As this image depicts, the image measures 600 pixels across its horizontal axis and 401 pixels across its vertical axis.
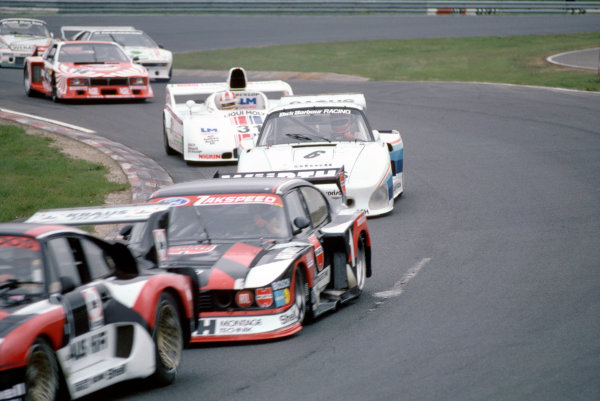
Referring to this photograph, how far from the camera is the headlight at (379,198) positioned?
1292cm

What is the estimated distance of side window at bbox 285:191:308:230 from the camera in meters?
8.52

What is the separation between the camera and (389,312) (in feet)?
27.7

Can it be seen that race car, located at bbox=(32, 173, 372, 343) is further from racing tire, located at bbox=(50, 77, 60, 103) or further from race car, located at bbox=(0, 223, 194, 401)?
racing tire, located at bbox=(50, 77, 60, 103)

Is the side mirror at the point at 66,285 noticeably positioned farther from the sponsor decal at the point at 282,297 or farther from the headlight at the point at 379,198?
the headlight at the point at 379,198

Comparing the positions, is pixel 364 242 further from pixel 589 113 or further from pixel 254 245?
pixel 589 113

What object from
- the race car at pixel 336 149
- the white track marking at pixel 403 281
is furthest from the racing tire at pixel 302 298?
the race car at pixel 336 149

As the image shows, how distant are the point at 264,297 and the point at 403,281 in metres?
2.45

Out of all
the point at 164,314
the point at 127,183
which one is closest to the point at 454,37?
the point at 127,183

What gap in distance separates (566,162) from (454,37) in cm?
2699

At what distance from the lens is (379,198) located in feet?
42.6

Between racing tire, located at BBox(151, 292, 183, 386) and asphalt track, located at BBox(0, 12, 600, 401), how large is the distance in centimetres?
10

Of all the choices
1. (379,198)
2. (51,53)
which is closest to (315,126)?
(379,198)

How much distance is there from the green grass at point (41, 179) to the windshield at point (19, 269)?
6.08m

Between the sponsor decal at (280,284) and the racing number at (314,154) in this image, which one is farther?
the racing number at (314,154)
